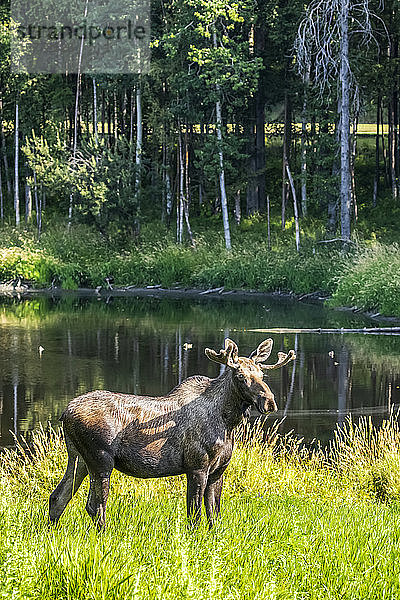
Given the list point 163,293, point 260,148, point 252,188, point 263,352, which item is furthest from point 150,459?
point 260,148

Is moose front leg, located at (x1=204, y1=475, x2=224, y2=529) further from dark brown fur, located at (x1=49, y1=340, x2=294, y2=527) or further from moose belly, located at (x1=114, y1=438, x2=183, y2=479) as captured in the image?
moose belly, located at (x1=114, y1=438, x2=183, y2=479)

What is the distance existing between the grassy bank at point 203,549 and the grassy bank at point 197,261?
20.9 metres

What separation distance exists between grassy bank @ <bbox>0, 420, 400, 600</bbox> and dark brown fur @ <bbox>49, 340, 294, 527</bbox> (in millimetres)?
278

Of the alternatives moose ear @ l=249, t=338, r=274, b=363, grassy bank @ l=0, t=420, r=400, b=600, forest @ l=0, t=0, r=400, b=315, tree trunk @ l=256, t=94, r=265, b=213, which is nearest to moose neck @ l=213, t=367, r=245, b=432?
moose ear @ l=249, t=338, r=274, b=363

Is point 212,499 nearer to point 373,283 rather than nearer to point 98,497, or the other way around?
point 98,497

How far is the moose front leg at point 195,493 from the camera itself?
5520 millimetres

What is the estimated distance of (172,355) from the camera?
19750 millimetres

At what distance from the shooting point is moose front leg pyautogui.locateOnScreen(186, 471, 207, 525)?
5.52 metres

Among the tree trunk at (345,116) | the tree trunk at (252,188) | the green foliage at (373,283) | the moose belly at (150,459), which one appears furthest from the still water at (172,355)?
the tree trunk at (252,188)

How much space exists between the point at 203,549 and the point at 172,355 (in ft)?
48.6

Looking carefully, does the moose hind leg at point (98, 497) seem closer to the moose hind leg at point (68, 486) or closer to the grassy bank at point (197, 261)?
the moose hind leg at point (68, 486)

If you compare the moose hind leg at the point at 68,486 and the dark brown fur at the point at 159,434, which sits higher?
the dark brown fur at the point at 159,434

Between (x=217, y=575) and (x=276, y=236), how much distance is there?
3293cm

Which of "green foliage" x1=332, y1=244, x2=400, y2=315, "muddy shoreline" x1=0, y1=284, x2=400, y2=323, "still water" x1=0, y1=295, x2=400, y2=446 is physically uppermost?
"green foliage" x1=332, y1=244, x2=400, y2=315
